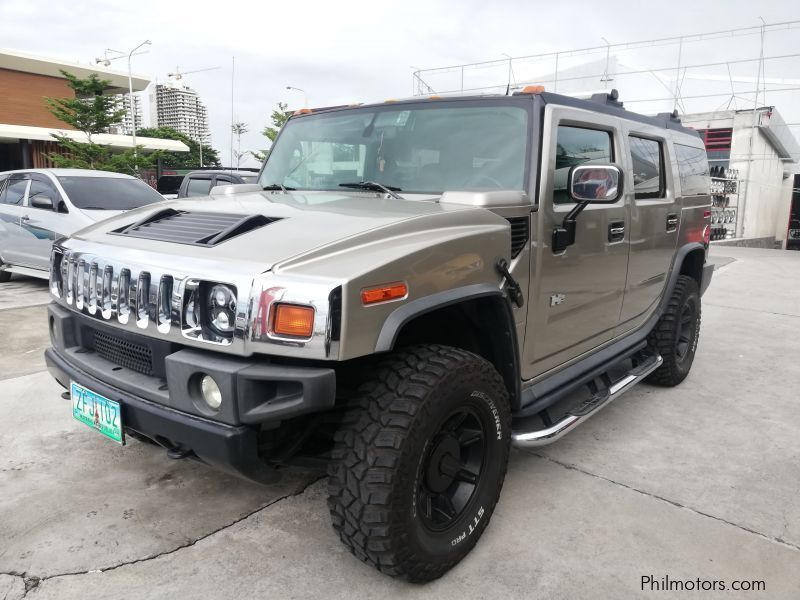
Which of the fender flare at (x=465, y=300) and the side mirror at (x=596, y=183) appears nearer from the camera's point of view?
the fender flare at (x=465, y=300)

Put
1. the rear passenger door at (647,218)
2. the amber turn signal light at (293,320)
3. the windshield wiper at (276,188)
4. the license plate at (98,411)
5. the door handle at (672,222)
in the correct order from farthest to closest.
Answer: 1. the door handle at (672,222)
2. the rear passenger door at (647,218)
3. the windshield wiper at (276,188)
4. the license plate at (98,411)
5. the amber turn signal light at (293,320)

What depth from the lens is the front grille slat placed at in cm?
227

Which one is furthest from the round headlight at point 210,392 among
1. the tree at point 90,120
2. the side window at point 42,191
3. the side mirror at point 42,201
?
the tree at point 90,120

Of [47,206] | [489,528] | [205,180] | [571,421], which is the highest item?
[205,180]

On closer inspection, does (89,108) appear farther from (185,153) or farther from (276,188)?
(185,153)

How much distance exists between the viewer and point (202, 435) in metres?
1.96

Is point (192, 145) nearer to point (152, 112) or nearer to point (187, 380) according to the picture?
point (152, 112)

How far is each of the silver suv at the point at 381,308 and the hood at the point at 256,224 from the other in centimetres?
1

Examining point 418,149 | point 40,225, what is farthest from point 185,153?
point 418,149

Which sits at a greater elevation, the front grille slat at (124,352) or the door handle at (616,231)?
the door handle at (616,231)

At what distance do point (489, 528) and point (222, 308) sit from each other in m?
1.51

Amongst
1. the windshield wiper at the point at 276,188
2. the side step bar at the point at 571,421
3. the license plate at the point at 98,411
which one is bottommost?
the side step bar at the point at 571,421

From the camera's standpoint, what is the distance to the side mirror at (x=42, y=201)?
25.3 ft

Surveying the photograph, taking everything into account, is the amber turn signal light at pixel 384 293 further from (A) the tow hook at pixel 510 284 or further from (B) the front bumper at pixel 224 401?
(A) the tow hook at pixel 510 284
